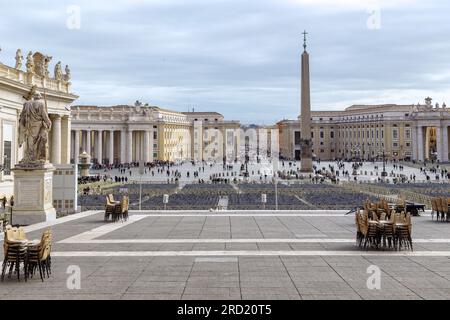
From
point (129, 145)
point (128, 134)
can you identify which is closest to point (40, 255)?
point (129, 145)

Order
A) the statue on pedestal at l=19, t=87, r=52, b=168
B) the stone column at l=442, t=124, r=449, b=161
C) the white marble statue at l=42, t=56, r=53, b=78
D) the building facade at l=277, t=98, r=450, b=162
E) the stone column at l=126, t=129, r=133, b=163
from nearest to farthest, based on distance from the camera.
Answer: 1. the statue on pedestal at l=19, t=87, r=52, b=168
2. the white marble statue at l=42, t=56, r=53, b=78
3. the stone column at l=126, t=129, r=133, b=163
4. the stone column at l=442, t=124, r=449, b=161
5. the building facade at l=277, t=98, r=450, b=162

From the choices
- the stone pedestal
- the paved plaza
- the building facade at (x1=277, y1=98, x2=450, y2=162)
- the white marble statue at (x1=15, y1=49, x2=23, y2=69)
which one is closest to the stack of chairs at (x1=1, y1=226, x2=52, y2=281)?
the paved plaza

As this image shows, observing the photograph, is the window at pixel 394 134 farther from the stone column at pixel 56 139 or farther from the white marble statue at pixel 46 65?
the white marble statue at pixel 46 65

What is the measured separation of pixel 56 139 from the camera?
50.2 m

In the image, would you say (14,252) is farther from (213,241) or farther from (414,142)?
(414,142)

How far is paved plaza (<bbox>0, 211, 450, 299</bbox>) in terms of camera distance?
8.80m

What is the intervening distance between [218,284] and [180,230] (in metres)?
7.91

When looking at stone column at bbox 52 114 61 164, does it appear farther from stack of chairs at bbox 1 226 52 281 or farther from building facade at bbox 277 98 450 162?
building facade at bbox 277 98 450 162

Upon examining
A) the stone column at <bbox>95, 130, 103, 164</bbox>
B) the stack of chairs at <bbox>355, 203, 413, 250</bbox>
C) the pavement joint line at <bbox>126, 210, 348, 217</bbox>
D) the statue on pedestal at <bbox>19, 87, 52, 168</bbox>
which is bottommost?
the pavement joint line at <bbox>126, 210, 348, 217</bbox>

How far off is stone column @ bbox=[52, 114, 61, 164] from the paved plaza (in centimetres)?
3243
